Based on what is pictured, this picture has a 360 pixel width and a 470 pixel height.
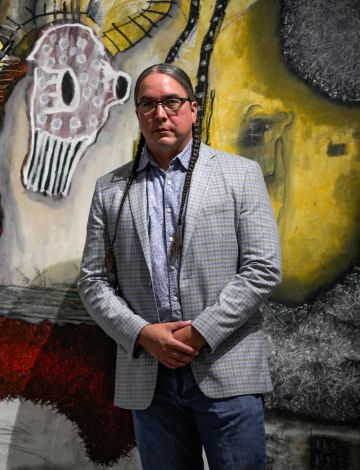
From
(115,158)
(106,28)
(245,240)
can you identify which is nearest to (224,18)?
(106,28)

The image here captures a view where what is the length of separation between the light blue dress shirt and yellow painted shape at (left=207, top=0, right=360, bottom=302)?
0.45m

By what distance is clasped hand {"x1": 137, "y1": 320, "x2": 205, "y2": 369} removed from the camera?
5.07 ft

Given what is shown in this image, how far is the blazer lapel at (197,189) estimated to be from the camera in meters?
1.63

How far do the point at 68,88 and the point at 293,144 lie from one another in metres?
0.88

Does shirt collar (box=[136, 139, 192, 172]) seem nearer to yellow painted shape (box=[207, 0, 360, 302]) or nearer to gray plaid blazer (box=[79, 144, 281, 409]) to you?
gray plaid blazer (box=[79, 144, 281, 409])

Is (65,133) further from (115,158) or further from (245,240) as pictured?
(245,240)

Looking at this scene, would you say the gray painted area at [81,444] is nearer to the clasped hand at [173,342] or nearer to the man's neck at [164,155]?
the clasped hand at [173,342]

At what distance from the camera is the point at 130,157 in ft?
7.48

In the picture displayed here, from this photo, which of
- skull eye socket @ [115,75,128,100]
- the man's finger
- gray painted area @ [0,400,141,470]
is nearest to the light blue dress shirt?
the man's finger

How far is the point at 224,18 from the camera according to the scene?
218 centimetres

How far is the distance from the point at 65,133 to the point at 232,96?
2.15 feet

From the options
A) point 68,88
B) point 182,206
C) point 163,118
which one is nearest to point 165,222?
point 182,206

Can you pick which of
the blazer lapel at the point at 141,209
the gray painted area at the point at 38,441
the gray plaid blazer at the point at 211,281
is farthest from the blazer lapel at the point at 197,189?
the gray painted area at the point at 38,441

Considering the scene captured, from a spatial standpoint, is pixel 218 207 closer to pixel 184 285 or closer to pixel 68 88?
pixel 184 285
